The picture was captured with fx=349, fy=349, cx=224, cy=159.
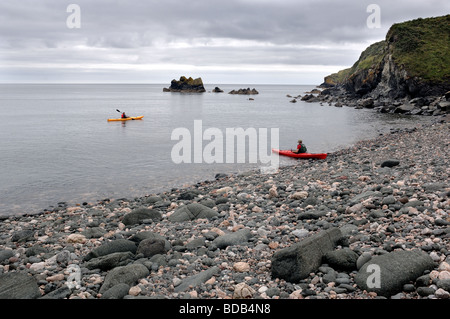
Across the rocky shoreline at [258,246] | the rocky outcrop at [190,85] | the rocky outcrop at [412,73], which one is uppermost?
the rocky outcrop at [190,85]

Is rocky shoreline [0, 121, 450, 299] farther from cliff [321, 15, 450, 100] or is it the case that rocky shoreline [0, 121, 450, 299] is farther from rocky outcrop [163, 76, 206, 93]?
rocky outcrop [163, 76, 206, 93]

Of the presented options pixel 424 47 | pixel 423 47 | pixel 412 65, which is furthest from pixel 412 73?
pixel 424 47

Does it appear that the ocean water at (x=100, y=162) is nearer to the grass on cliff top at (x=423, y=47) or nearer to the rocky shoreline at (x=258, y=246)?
the rocky shoreline at (x=258, y=246)

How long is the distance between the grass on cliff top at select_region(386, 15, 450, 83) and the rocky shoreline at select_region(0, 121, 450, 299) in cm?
6531

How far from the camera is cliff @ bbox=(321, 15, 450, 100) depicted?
68500 millimetres

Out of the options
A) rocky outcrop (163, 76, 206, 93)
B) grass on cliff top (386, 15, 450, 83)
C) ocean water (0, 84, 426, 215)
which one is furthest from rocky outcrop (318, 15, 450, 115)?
rocky outcrop (163, 76, 206, 93)

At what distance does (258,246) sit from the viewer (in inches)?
360

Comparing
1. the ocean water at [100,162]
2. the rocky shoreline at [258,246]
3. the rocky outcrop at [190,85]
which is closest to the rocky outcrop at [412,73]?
the ocean water at [100,162]

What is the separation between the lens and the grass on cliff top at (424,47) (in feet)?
231

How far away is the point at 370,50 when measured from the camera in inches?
5153

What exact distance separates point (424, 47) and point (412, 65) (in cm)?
1088

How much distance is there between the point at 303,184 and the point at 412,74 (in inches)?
2632

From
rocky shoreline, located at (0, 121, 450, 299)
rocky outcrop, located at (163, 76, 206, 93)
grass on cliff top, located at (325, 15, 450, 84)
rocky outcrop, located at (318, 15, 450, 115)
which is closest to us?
rocky shoreline, located at (0, 121, 450, 299)
